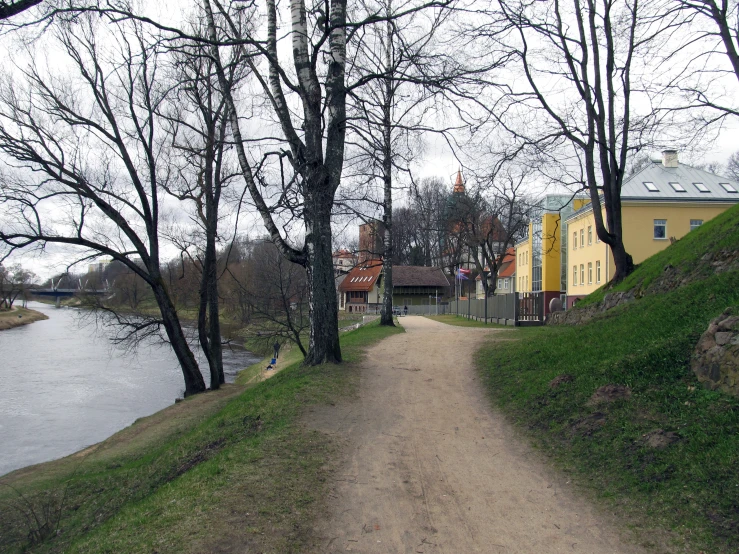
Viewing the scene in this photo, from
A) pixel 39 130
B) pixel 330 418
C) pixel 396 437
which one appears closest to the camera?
pixel 396 437

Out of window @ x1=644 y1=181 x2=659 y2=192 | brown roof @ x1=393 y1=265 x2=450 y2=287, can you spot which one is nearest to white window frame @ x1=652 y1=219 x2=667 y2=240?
window @ x1=644 y1=181 x2=659 y2=192

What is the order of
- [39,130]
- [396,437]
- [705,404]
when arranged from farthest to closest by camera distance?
[39,130] < [396,437] < [705,404]

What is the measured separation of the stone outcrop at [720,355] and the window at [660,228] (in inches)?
1172

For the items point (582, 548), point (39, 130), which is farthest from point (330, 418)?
point (39, 130)

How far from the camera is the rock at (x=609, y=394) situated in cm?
663

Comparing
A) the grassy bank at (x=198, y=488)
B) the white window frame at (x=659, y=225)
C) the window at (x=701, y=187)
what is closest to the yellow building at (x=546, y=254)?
the white window frame at (x=659, y=225)

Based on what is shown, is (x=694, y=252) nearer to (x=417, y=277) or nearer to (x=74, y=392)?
(x=74, y=392)

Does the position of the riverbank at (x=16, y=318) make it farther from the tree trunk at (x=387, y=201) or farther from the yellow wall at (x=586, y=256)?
the yellow wall at (x=586, y=256)

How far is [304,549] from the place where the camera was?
416 cm

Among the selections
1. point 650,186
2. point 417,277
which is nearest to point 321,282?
point 650,186

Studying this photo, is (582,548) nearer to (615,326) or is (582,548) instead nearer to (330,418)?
(330,418)

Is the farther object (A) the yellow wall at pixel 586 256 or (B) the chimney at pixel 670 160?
(B) the chimney at pixel 670 160

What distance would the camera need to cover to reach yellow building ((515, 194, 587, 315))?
4269 centimetres

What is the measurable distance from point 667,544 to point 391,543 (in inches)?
78.2
